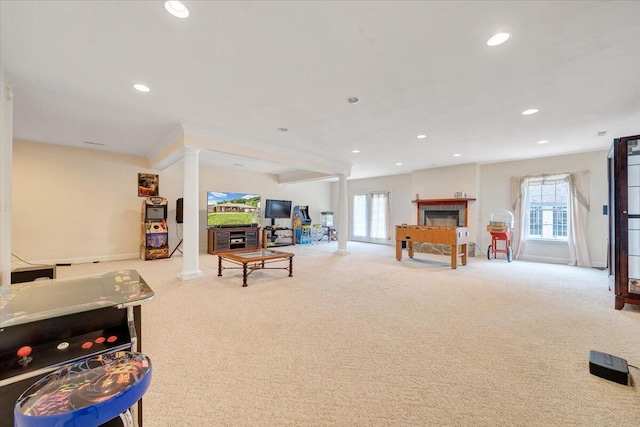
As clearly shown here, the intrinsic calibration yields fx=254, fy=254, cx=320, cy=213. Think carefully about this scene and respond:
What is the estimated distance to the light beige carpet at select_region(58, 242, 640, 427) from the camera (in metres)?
1.48

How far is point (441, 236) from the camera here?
536 centimetres

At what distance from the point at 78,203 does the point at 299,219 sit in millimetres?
5779

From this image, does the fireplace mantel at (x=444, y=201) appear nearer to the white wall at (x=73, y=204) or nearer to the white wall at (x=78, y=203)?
the white wall at (x=78, y=203)

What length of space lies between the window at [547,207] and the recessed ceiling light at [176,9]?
7473 millimetres

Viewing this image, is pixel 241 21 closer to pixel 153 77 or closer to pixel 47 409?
pixel 153 77

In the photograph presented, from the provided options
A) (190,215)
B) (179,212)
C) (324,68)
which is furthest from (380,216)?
(324,68)

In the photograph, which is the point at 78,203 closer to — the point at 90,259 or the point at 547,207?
the point at 90,259

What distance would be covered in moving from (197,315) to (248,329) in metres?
0.71

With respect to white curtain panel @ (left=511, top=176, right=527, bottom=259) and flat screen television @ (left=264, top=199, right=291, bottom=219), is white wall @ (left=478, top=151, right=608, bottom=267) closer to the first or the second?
white curtain panel @ (left=511, top=176, right=527, bottom=259)

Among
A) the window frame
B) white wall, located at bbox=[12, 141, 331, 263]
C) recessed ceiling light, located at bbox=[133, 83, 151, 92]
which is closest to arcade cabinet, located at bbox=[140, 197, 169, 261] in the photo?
white wall, located at bbox=[12, 141, 331, 263]

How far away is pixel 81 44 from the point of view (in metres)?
2.08

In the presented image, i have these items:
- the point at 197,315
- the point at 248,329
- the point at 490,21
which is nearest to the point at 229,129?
the point at 197,315

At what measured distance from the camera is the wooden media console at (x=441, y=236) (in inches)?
205

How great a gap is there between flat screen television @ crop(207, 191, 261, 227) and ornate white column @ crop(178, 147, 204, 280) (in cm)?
268
